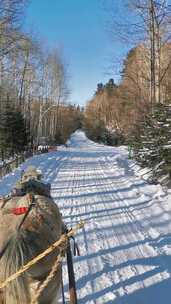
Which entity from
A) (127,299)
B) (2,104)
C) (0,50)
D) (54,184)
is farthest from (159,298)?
(2,104)

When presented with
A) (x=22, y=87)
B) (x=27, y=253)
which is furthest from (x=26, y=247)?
(x=22, y=87)

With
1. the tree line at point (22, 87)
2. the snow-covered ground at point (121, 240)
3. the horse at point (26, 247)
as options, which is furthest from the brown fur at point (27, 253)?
the tree line at point (22, 87)

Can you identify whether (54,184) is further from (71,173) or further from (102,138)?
(102,138)

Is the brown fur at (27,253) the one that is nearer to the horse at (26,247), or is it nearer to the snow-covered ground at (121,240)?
the horse at (26,247)

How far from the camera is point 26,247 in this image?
3.54 metres

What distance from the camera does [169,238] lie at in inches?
349

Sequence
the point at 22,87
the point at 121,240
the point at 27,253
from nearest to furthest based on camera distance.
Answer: the point at 27,253 → the point at 121,240 → the point at 22,87

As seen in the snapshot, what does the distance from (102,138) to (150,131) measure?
57832 millimetres

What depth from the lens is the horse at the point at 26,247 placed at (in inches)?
136

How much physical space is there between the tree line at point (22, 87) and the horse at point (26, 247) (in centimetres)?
1661

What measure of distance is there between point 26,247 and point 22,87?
37.6 metres

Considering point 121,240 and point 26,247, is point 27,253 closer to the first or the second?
point 26,247

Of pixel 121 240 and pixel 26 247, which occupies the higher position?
pixel 26 247

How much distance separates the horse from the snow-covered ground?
2.11 metres
